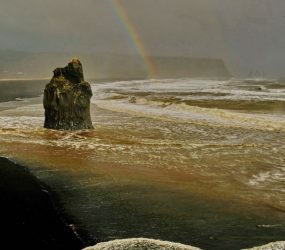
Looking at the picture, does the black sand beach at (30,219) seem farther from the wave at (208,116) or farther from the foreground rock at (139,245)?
the wave at (208,116)

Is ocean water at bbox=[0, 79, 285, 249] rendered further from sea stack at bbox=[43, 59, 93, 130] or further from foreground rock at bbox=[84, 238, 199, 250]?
foreground rock at bbox=[84, 238, 199, 250]

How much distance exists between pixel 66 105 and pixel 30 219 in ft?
41.1

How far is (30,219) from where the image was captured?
7.87 metres

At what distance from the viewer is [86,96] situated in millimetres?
20641

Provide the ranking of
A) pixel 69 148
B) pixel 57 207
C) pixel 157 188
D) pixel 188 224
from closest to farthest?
pixel 188 224
pixel 57 207
pixel 157 188
pixel 69 148

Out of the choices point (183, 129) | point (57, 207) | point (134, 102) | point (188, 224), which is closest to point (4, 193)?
point (57, 207)

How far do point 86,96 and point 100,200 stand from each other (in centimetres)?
1192

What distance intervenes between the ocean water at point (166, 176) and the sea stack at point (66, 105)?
2.70 ft

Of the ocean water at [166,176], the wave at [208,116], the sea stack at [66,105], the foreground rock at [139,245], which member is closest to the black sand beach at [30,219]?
the ocean water at [166,176]

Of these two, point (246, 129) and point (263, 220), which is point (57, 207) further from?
point (246, 129)

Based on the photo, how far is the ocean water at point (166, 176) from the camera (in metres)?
7.79

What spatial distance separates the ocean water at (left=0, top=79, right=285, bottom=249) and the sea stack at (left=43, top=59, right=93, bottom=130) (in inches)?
32.4

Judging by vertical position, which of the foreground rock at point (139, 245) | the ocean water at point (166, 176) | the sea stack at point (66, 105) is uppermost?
the sea stack at point (66, 105)

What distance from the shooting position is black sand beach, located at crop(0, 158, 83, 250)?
6.88 m
